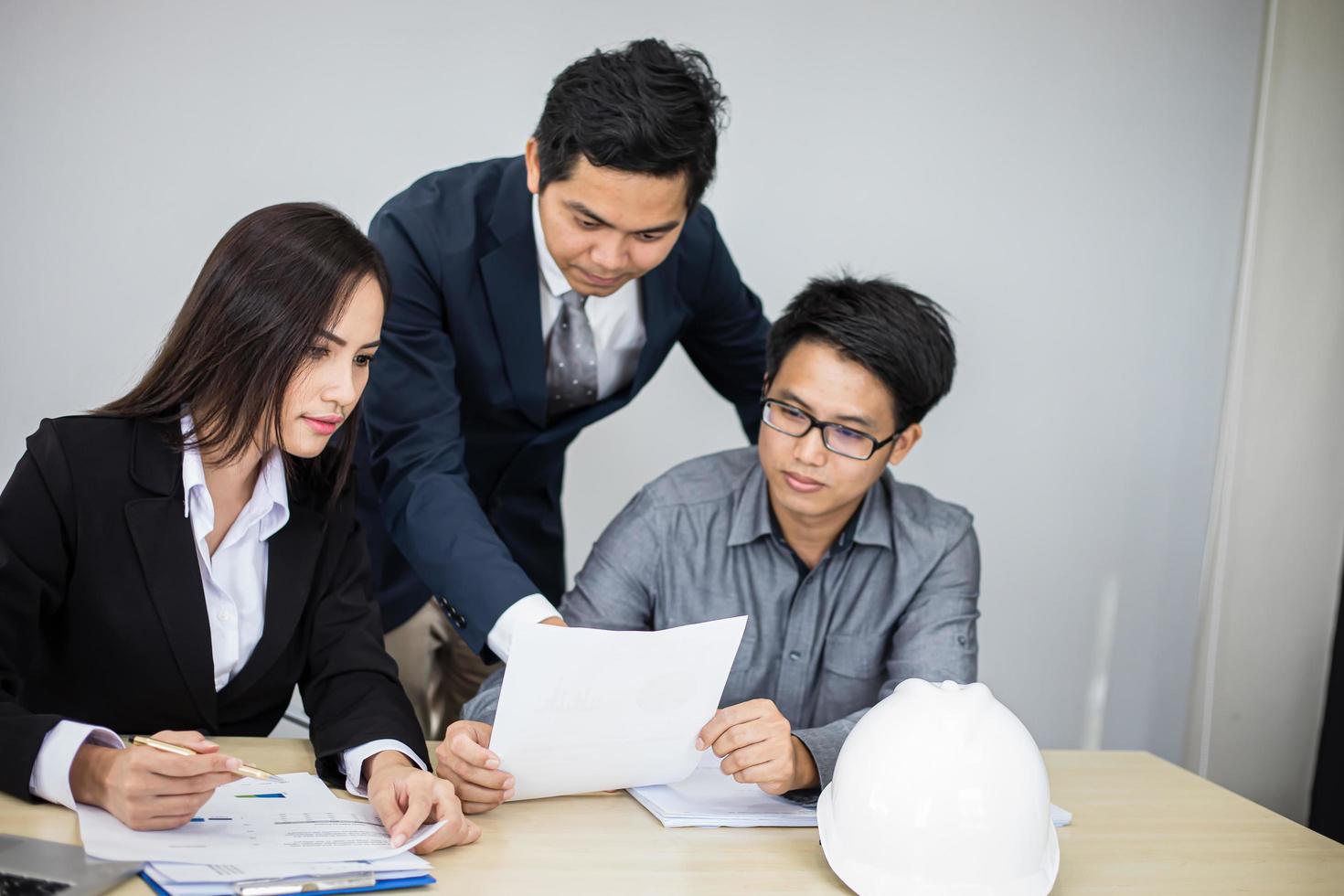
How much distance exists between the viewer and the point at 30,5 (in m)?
2.92

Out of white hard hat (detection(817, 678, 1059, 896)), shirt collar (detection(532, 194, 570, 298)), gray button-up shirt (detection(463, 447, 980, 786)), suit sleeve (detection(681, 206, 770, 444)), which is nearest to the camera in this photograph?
white hard hat (detection(817, 678, 1059, 896))

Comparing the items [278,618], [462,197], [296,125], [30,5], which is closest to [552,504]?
[462,197]

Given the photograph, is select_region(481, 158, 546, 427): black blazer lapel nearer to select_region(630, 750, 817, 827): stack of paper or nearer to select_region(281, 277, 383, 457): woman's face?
select_region(281, 277, 383, 457): woman's face

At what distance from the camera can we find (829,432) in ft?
6.38

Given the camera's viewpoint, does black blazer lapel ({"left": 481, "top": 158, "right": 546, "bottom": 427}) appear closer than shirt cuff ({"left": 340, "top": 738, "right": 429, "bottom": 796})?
No

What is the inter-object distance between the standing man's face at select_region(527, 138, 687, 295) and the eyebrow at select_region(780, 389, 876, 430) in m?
0.30

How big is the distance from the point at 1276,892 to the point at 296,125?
265 centimetres

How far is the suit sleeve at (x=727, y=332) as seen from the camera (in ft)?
7.77

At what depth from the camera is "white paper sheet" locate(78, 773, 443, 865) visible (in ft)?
3.86

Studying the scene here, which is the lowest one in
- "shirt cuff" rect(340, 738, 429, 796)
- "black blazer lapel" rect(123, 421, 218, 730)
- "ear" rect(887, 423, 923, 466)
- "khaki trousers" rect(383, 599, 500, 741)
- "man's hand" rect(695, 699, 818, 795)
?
"khaki trousers" rect(383, 599, 500, 741)

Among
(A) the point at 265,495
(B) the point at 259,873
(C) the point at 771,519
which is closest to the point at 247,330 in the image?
(A) the point at 265,495

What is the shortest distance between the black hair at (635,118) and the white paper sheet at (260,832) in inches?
38.0

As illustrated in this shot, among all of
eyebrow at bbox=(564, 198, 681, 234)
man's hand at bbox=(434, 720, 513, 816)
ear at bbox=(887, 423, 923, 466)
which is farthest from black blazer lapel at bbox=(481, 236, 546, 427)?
man's hand at bbox=(434, 720, 513, 816)

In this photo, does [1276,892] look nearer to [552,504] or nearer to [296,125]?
[552,504]
